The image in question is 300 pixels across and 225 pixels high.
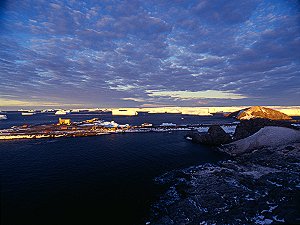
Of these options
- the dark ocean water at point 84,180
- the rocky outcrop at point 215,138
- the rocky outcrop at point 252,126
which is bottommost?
the dark ocean water at point 84,180

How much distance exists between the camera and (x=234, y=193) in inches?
858

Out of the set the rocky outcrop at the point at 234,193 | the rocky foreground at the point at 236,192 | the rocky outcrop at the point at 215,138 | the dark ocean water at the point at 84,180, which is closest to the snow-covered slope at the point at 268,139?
the rocky foreground at the point at 236,192

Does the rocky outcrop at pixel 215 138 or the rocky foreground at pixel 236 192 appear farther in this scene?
the rocky outcrop at pixel 215 138

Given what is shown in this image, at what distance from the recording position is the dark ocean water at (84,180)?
758 inches

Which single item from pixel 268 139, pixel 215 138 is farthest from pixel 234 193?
pixel 215 138

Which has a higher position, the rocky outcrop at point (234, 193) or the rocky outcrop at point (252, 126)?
the rocky outcrop at point (252, 126)

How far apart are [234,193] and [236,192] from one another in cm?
39

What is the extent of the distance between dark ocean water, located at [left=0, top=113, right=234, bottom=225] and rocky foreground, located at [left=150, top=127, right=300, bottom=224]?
8.84 feet

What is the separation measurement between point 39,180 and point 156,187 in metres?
17.4

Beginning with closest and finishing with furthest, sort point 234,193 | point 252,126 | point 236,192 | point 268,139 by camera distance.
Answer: point 234,193, point 236,192, point 268,139, point 252,126

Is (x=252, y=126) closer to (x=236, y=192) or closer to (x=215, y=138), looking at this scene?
(x=215, y=138)

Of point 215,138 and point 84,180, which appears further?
point 215,138

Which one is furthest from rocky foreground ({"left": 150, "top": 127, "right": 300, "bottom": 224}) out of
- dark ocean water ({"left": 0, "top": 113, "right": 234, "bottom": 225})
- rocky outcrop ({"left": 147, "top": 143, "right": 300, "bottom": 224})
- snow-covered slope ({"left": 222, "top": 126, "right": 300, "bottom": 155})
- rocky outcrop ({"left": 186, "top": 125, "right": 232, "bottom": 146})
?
rocky outcrop ({"left": 186, "top": 125, "right": 232, "bottom": 146})

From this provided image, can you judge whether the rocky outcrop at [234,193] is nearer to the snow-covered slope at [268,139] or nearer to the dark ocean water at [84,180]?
the dark ocean water at [84,180]
